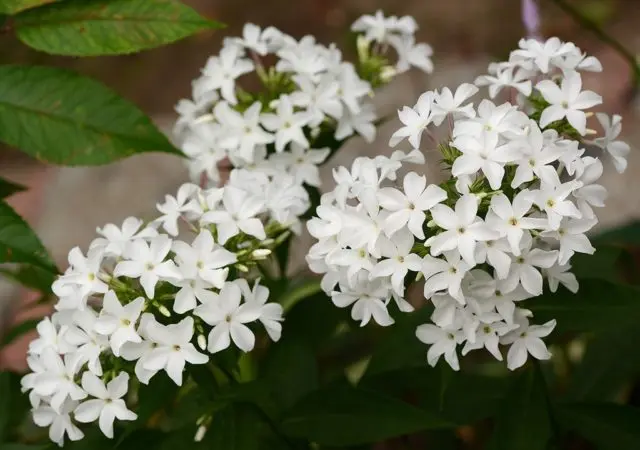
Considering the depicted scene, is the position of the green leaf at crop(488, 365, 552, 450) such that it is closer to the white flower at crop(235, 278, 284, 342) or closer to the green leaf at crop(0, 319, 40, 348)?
the white flower at crop(235, 278, 284, 342)

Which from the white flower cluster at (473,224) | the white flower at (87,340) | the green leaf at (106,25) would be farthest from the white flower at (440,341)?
the green leaf at (106,25)

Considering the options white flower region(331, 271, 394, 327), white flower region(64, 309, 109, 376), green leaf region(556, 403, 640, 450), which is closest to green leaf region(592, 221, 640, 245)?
green leaf region(556, 403, 640, 450)

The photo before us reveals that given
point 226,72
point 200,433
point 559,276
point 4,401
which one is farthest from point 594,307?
point 4,401

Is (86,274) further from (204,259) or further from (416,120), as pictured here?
(416,120)

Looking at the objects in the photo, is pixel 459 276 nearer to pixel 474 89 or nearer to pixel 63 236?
pixel 474 89

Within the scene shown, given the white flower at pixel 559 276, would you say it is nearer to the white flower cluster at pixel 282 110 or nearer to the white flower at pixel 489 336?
the white flower at pixel 489 336

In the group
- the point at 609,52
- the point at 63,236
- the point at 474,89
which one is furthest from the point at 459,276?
the point at 609,52
